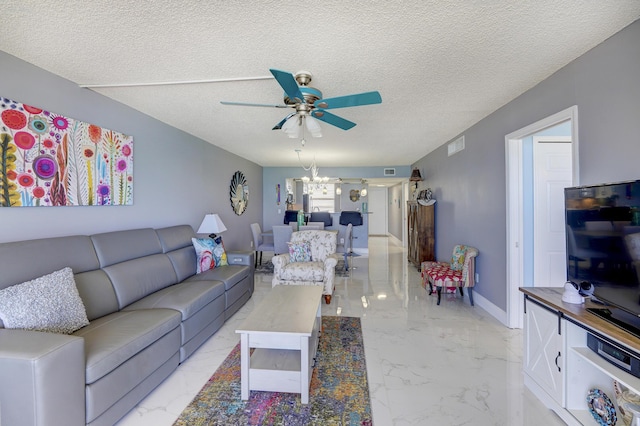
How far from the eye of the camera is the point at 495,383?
213 centimetres

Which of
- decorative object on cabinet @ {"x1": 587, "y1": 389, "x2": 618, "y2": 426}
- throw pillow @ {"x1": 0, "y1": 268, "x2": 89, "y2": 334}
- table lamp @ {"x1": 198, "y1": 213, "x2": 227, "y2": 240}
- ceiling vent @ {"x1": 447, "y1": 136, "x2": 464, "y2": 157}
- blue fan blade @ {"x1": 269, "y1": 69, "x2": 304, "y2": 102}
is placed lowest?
decorative object on cabinet @ {"x1": 587, "y1": 389, "x2": 618, "y2": 426}

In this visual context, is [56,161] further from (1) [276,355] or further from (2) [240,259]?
(1) [276,355]

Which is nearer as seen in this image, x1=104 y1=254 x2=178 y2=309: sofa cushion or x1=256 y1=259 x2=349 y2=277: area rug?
x1=104 y1=254 x2=178 y2=309: sofa cushion

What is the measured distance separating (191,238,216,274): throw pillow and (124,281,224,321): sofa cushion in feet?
1.76

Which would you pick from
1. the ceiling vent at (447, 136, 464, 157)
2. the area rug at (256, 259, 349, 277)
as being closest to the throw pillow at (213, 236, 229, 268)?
the area rug at (256, 259, 349, 277)

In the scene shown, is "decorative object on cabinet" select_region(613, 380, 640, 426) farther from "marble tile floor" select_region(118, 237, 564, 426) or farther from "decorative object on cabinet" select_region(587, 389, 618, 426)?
"marble tile floor" select_region(118, 237, 564, 426)

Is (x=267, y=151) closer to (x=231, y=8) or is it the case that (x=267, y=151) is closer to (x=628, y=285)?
(x=231, y=8)

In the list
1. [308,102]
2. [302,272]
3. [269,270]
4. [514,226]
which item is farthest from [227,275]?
[514,226]

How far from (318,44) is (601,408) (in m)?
2.72

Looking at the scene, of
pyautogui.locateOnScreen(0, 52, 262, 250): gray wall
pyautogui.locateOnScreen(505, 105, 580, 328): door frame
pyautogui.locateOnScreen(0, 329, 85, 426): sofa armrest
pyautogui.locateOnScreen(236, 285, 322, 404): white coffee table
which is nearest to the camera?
pyautogui.locateOnScreen(0, 329, 85, 426): sofa armrest

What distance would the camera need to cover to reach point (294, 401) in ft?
6.35

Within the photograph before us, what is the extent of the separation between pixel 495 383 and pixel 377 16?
2.67 metres

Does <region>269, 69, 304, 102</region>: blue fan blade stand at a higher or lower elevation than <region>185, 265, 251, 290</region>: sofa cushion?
higher

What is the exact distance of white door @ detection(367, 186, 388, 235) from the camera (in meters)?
11.9
